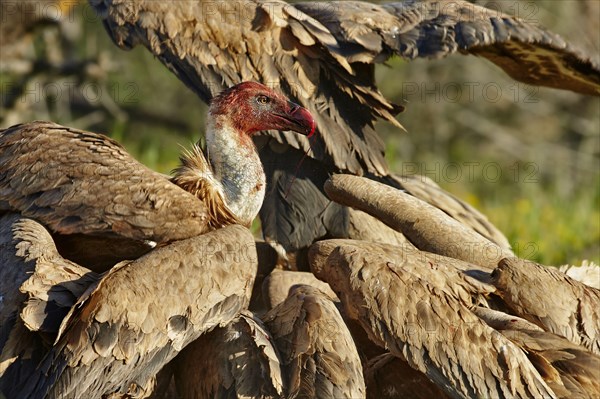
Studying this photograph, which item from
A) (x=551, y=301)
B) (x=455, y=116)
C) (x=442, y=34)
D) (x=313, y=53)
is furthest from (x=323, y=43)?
(x=455, y=116)

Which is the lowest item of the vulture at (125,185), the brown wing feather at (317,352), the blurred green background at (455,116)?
the blurred green background at (455,116)

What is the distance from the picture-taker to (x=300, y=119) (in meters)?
4.89

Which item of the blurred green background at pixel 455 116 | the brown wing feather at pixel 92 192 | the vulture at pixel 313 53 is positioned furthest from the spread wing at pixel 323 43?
the blurred green background at pixel 455 116

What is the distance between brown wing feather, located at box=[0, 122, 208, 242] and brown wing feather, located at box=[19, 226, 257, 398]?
219mm

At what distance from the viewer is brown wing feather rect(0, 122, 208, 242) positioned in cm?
415

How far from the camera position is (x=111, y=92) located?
43.1 ft

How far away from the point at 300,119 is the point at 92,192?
1096 mm

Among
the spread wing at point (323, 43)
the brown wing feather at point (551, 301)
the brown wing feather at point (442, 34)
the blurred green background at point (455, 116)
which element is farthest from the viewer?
the blurred green background at point (455, 116)

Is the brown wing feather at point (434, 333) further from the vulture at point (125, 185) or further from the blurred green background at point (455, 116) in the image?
the blurred green background at point (455, 116)

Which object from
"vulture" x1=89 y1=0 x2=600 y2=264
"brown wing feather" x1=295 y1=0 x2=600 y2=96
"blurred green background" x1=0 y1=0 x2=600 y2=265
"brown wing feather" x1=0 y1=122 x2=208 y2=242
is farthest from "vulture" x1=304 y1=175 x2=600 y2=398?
"blurred green background" x1=0 y1=0 x2=600 y2=265

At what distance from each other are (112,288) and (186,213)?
58 centimetres

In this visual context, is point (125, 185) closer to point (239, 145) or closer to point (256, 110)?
point (239, 145)

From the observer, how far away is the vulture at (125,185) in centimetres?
416

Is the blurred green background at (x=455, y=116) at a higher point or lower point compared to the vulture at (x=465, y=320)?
lower
